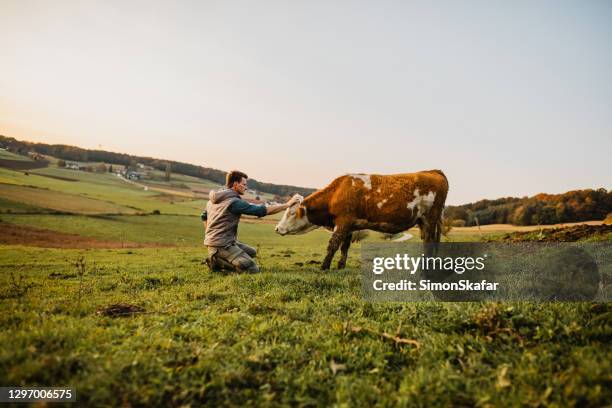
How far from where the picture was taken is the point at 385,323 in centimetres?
466

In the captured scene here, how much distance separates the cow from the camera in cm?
905

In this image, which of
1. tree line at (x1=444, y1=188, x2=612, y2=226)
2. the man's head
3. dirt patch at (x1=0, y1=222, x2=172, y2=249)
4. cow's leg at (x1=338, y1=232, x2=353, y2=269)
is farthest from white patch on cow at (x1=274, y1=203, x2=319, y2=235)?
dirt patch at (x1=0, y1=222, x2=172, y2=249)

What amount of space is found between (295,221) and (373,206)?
2.59 metres

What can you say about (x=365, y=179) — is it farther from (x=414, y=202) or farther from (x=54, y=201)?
(x=54, y=201)

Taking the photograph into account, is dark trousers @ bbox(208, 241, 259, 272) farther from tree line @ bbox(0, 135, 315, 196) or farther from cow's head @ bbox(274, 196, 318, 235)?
tree line @ bbox(0, 135, 315, 196)

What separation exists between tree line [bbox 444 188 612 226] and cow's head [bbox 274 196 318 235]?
38.7ft

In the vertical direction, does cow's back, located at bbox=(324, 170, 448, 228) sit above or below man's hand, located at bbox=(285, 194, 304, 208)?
above

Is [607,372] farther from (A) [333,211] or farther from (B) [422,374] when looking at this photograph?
(A) [333,211]

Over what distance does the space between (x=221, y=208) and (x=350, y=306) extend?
4.96 metres

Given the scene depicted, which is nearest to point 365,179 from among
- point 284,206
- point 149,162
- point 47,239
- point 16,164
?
point 284,206

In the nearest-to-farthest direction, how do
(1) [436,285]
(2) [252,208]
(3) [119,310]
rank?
(3) [119,310] → (1) [436,285] → (2) [252,208]

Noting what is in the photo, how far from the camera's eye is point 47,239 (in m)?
25.5

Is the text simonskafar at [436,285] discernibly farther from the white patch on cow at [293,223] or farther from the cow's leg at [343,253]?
the white patch on cow at [293,223]

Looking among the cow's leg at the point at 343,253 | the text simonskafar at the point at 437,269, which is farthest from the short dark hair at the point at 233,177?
the text simonskafar at the point at 437,269
